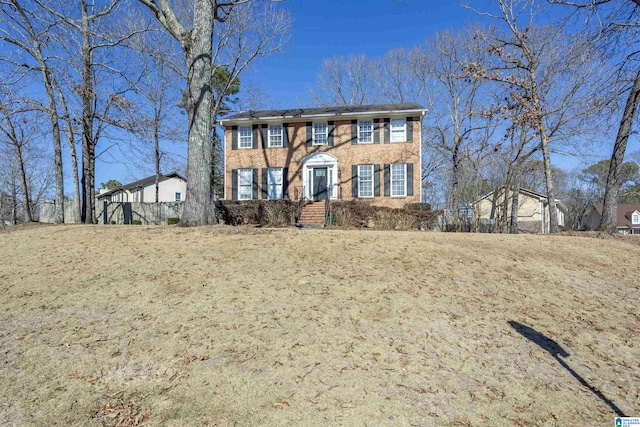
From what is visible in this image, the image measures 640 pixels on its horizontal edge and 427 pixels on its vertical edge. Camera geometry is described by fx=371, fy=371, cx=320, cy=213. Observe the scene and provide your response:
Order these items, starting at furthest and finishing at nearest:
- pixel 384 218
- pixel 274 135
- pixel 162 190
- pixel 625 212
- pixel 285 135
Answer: pixel 625 212, pixel 162 190, pixel 274 135, pixel 285 135, pixel 384 218

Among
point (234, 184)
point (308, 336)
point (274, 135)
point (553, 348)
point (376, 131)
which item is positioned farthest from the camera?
point (234, 184)

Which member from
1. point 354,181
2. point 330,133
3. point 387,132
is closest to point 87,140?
point 330,133

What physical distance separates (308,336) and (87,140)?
564 inches

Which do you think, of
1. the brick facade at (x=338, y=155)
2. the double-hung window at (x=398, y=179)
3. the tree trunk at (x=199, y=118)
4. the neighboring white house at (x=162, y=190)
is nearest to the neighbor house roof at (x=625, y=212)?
the brick facade at (x=338, y=155)

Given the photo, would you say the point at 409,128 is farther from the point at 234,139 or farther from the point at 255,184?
the point at 234,139

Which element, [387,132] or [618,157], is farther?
[387,132]

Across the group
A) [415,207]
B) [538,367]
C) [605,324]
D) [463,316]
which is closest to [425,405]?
[538,367]

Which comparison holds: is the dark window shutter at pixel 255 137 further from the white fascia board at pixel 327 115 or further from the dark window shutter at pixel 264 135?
the white fascia board at pixel 327 115

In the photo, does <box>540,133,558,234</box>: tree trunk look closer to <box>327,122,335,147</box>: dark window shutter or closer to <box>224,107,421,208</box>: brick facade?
<box>224,107,421,208</box>: brick facade

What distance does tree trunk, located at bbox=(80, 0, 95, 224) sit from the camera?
13.9 m

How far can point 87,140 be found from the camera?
14430 mm

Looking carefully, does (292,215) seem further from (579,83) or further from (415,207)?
(579,83)

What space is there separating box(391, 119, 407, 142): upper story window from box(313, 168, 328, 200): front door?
3775mm

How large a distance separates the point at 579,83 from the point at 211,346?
17.4 meters
